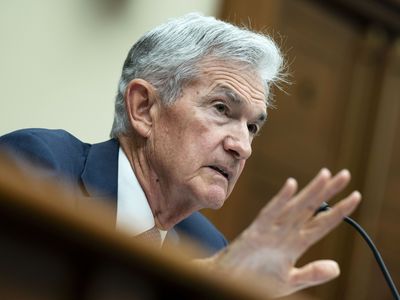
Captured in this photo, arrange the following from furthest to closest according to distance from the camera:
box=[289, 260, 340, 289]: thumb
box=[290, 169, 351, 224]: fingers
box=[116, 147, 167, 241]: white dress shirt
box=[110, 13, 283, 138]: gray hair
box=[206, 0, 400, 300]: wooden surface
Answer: box=[206, 0, 400, 300]: wooden surface → box=[110, 13, 283, 138]: gray hair → box=[116, 147, 167, 241]: white dress shirt → box=[289, 260, 340, 289]: thumb → box=[290, 169, 351, 224]: fingers

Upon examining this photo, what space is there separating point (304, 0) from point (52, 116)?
5.48ft

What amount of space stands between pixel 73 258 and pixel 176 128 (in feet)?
5.12

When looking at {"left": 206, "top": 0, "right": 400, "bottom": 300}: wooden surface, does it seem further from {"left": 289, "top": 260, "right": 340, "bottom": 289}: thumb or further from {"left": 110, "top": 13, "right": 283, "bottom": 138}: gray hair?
{"left": 289, "top": 260, "right": 340, "bottom": 289}: thumb

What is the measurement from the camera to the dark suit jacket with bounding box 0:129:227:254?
7.09 ft

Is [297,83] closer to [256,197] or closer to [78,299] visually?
[256,197]

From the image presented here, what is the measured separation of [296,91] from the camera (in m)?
4.67

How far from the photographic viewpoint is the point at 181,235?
8.36 feet

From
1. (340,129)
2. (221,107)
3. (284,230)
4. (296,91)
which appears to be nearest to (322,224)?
(284,230)

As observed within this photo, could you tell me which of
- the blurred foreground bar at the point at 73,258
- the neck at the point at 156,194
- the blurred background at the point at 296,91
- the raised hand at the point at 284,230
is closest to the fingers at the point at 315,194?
the raised hand at the point at 284,230

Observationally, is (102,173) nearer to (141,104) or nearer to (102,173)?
(102,173)

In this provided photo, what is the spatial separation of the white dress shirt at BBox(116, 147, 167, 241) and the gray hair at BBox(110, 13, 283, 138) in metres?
0.17

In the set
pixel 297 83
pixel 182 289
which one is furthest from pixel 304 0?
pixel 182 289

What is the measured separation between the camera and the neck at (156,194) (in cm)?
239

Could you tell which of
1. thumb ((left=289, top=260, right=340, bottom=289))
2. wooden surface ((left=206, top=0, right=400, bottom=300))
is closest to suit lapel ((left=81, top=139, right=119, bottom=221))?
thumb ((left=289, top=260, right=340, bottom=289))
